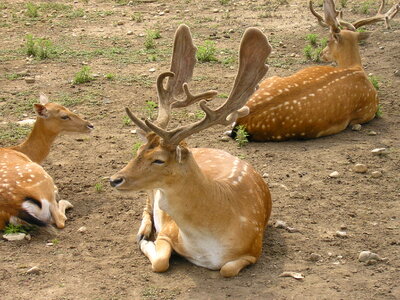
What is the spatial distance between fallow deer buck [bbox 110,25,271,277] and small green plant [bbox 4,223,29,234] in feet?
3.57

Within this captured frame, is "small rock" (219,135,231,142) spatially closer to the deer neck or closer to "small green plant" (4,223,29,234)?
the deer neck

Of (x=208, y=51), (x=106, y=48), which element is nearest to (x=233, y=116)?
(x=208, y=51)

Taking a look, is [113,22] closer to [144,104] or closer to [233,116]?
[144,104]

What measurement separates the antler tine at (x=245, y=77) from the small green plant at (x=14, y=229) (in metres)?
1.72

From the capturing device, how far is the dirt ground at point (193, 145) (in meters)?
5.44

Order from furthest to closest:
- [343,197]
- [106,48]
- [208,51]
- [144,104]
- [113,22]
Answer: [113,22] < [106,48] < [208,51] < [144,104] < [343,197]

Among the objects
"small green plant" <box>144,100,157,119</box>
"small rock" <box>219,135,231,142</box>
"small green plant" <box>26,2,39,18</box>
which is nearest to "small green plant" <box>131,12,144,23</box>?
"small green plant" <box>26,2,39,18</box>

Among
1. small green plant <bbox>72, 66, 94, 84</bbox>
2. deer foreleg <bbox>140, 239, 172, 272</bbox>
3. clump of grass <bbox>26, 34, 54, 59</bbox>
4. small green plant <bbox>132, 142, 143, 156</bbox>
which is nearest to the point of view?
deer foreleg <bbox>140, 239, 172, 272</bbox>

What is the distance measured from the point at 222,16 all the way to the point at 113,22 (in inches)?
76.3

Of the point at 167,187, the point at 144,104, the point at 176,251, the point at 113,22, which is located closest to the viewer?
the point at 167,187

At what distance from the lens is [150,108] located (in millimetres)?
9055

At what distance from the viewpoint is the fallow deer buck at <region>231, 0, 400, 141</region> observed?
8336 millimetres

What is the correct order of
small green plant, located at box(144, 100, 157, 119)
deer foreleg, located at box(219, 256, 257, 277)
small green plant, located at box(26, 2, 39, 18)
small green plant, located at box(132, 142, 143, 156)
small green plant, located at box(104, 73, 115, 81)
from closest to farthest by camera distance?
deer foreleg, located at box(219, 256, 257, 277)
small green plant, located at box(132, 142, 143, 156)
small green plant, located at box(144, 100, 157, 119)
small green plant, located at box(104, 73, 115, 81)
small green plant, located at box(26, 2, 39, 18)

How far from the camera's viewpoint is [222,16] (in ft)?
45.1
